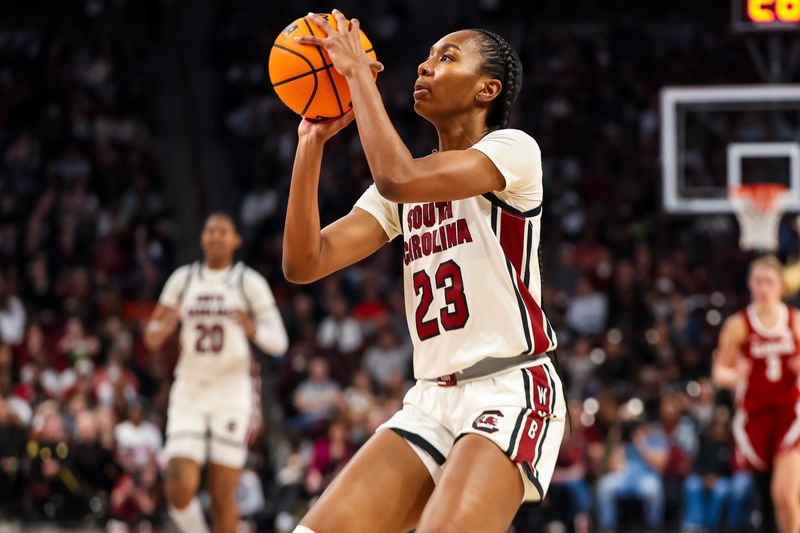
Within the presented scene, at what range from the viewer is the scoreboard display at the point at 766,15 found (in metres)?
10.0

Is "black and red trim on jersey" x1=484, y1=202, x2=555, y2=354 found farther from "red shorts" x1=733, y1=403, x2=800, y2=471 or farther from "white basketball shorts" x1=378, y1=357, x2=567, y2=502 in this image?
"red shorts" x1=733, y1=403, x2=800, y2=471

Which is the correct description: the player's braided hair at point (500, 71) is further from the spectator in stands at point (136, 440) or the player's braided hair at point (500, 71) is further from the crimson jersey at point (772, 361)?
the spectator in stands at point (136, 440)

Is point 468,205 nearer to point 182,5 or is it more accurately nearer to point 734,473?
point 734,473

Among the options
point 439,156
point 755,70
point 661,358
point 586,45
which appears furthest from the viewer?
point 586,45

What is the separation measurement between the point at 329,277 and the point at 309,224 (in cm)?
1156

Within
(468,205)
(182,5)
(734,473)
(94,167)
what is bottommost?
(734,473)

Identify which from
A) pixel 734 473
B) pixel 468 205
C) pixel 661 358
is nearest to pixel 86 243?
pixel 661 358

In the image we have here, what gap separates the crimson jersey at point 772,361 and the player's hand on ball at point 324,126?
5.12 meters

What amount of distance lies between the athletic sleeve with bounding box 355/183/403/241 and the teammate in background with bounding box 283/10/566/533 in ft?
0.49

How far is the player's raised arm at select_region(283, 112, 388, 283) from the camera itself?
4.21 metres

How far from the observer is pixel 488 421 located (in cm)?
394

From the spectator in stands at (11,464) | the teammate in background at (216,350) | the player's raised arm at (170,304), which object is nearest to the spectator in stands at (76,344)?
the spectator in stands at (11,464)

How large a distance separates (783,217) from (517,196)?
11103mm

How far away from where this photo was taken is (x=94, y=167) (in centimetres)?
1827
